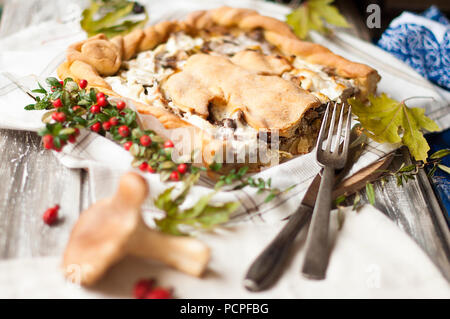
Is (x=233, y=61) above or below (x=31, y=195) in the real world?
above

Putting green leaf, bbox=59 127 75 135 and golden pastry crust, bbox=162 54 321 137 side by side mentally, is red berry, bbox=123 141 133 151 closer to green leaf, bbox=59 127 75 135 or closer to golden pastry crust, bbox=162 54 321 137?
green leaf, bbox=59 127 75 135

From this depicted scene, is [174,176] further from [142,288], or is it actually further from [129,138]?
[142,288]

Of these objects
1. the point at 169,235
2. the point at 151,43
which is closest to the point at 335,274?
the point at 169,235

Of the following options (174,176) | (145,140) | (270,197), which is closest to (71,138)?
(145,140)

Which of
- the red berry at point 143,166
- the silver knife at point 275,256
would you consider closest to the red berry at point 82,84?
the red berry at point 143,166

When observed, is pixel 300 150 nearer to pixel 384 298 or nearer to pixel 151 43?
pixel 384 298
